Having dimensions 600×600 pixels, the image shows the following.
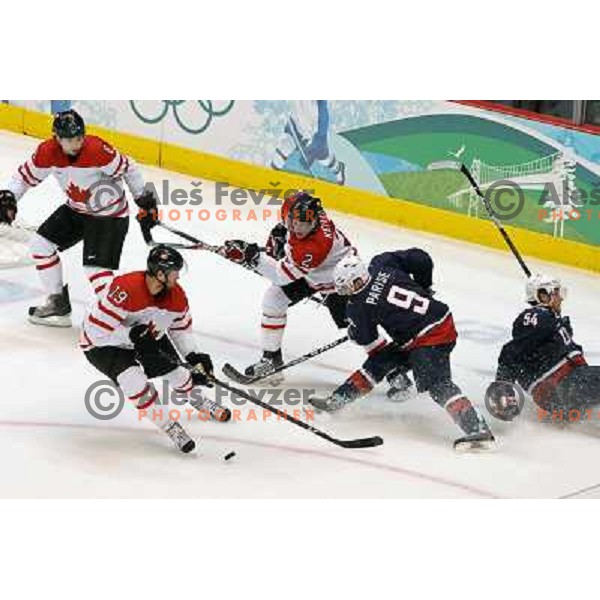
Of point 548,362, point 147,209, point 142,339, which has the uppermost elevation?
point 147,209

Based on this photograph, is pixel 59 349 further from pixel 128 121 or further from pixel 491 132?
pixel 128 121

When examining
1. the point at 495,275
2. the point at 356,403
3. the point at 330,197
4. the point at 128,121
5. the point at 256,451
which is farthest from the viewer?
the point at 128,121

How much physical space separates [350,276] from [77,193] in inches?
61.1

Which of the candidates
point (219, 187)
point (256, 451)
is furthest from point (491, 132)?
point (256, 451)

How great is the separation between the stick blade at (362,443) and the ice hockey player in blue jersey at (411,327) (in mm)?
265

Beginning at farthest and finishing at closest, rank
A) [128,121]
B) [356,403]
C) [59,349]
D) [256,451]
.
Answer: [128,121]
[59,349]
[356,403]
[256,451]

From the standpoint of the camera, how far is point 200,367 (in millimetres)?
6543

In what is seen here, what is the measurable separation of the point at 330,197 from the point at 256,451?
3544 mm

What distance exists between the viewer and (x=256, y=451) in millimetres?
6645

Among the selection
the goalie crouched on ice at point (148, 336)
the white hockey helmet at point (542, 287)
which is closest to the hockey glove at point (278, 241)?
the goalie crouched on ice at point (148, 336)

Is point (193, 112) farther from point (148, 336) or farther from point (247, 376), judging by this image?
point (148, 336)

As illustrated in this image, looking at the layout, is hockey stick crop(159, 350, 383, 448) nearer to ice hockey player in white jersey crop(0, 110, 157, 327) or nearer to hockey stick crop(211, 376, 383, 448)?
hockey stick crop(211, 376, 383, 448)

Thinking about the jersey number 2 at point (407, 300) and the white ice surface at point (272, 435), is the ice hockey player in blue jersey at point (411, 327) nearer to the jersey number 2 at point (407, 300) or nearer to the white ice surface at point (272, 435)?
the jersey number 2 at point (407, 300)

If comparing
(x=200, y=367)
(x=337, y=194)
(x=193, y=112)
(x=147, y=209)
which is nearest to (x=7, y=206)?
(x=147, y=209)
